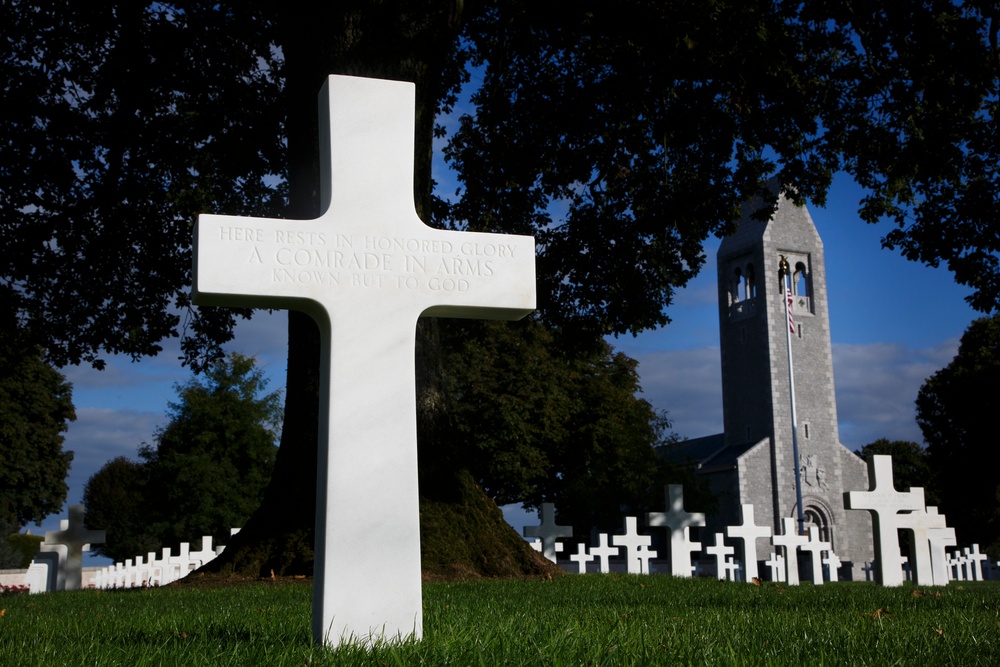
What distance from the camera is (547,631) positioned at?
4.02 metres

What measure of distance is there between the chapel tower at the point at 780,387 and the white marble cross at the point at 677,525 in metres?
31.6

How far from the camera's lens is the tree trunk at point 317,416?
9203mm

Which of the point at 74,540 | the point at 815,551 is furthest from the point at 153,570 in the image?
the point at 815,551

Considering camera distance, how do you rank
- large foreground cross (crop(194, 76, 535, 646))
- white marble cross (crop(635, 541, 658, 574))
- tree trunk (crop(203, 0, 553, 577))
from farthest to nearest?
1. white marble cross (crop(635, 541, 658, 574))
2. tree trunk (crop(203, 0, 553, 577))
3. large foreground cross (crop(194, 76, 535, 646))

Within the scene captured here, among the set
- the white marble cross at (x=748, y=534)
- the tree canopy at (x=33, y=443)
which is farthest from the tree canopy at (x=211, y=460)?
the white marble cross at (x=748, y=534)

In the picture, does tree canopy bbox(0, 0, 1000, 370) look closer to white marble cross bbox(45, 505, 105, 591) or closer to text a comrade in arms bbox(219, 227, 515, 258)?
white marble cross bbox(45, 505, 105, 591)

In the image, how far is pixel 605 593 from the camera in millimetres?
7309

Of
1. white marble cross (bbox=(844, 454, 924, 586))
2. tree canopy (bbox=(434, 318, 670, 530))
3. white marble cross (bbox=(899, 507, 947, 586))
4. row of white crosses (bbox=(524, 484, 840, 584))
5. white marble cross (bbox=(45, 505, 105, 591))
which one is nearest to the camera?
white marble cross (bbox=(844, 454, 924, 586))

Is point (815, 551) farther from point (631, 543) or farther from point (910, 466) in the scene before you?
point (910, 466)

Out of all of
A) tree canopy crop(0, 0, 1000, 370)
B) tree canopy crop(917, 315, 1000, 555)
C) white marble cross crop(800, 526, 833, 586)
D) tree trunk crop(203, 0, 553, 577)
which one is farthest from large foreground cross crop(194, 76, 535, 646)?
tree canopy crop(917, 315, 1000, 555)

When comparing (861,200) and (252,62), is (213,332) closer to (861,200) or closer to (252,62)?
(252,62)

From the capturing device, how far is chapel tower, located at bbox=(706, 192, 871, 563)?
4581 centimetres

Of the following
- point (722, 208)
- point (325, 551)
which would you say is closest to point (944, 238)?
point (722, 208)

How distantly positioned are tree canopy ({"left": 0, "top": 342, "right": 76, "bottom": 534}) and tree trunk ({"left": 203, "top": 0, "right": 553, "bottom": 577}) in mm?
27022
